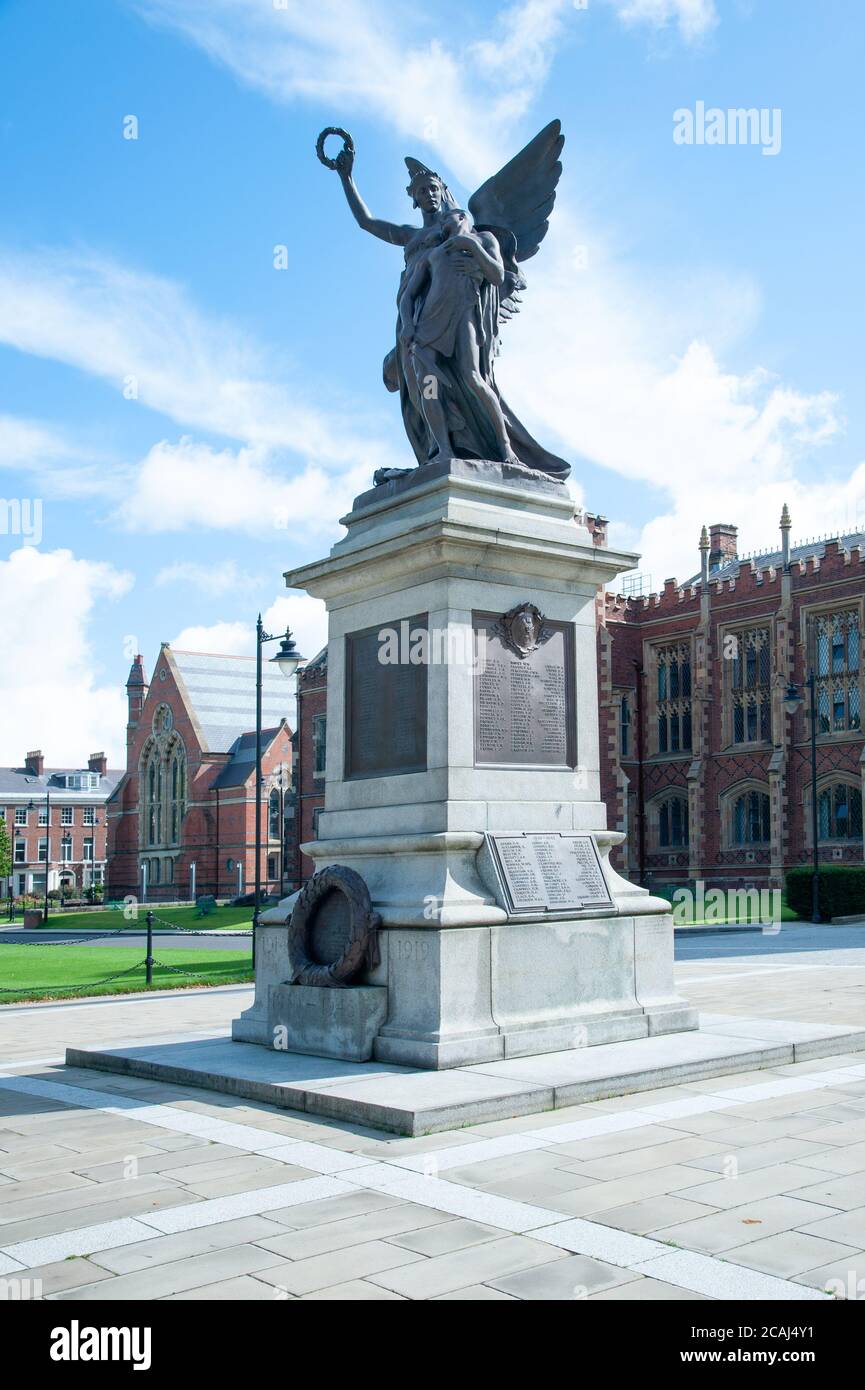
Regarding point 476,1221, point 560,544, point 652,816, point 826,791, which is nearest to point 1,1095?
point 476,1221

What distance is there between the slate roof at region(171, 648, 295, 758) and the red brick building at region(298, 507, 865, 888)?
34991 millimetres

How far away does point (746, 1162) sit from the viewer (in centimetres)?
643

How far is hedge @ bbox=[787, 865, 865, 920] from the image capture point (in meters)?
40.7

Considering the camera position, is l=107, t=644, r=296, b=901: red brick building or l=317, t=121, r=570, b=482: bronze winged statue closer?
l=317, t=121, r=570, b=482: bronze winged statue

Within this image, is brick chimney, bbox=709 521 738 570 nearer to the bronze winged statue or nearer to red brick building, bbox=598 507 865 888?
red brick building, bbox=598 507 865 888

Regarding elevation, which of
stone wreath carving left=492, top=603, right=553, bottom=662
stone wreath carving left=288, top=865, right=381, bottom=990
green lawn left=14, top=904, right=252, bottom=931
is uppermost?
stone wreath carving left=492, top=603, right=553, bottom=662

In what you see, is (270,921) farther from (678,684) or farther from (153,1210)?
(678,684)

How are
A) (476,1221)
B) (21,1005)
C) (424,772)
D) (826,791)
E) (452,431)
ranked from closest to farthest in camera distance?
(476,1221), (424,772), (452,431), (21,1005), (826,791)

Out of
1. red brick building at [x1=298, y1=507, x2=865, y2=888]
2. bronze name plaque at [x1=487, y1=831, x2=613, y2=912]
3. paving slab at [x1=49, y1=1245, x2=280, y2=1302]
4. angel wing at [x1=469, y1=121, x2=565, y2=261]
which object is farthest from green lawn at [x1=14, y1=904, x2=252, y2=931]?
paving slab at [x1=49, y1=1245, x2=280, y2=1302]

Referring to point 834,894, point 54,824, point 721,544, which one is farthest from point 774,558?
point 54,824

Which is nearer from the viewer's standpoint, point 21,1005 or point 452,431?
point 452,431

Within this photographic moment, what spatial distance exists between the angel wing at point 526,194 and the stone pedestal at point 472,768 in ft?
8.69

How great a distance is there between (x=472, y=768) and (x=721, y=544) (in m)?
56.9

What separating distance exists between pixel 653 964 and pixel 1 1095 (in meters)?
5.04
